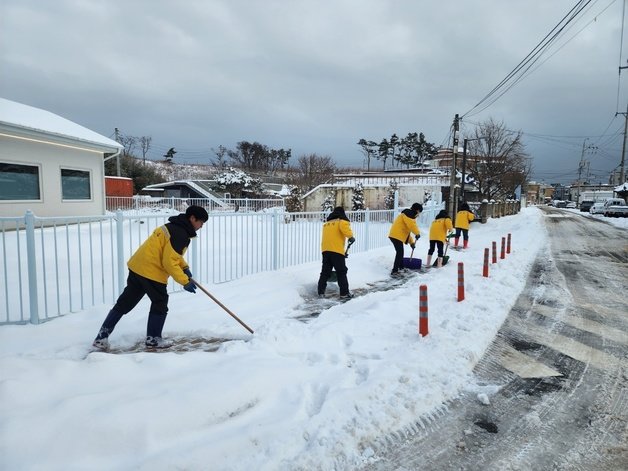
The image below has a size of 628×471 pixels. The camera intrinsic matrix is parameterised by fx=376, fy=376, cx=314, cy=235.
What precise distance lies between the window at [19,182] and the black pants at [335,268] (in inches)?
396

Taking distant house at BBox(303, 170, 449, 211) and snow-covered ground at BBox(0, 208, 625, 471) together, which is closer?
snow-covered ground at BBox(0, 208, 625, 471)

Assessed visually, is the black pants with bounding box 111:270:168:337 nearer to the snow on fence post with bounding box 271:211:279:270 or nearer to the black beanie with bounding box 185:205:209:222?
the black beanie with bounding box 185:205:209:222

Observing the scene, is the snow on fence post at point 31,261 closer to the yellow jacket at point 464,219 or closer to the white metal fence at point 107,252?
the white metal fence at point 107,252

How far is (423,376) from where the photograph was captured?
364cm

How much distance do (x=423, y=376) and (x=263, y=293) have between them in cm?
344

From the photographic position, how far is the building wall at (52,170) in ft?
35.9

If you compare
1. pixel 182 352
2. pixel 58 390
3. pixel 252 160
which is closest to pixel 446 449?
pixel 182 352

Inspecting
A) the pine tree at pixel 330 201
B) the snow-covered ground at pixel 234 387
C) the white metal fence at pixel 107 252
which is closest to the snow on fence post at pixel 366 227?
the white metal fence at pixel 107 252

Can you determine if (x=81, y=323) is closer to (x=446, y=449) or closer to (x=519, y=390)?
(x=446, y=449)

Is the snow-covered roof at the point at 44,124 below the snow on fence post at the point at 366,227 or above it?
above

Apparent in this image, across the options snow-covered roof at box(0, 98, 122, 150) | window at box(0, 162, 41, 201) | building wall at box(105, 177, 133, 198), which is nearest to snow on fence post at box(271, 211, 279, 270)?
snow-covered roof at box(0, 98, 122, 150)

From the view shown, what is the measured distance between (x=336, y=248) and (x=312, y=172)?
3357cm

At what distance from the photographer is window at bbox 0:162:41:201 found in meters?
10.8

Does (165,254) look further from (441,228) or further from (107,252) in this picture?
(441,228)
